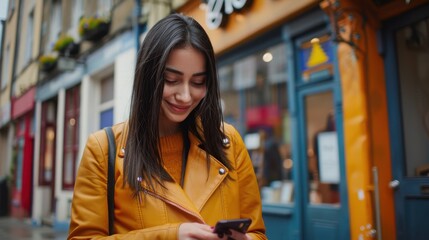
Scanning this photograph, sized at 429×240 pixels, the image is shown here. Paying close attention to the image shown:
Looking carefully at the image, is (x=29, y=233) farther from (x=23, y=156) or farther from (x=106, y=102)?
(x=23, y=156)

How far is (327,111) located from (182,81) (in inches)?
168

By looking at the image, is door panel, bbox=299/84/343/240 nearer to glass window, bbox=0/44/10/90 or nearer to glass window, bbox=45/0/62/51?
glass window, bbox=45/0/62/51

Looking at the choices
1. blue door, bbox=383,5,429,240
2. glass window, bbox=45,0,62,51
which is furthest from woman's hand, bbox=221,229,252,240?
glass window, bbox=45,0,62,51

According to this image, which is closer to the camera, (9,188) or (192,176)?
(192,176)

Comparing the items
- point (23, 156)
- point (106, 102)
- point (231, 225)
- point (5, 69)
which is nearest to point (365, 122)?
point (231, 225)

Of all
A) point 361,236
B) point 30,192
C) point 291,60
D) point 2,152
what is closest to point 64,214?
point 30,192

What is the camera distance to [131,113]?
1.74 metres

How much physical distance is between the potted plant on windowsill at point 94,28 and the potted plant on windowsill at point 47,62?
261 cm

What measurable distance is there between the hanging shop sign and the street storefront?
2cm

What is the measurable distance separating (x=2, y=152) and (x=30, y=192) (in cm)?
641

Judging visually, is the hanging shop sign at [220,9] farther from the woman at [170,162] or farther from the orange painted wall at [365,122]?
the woman at [170,162]

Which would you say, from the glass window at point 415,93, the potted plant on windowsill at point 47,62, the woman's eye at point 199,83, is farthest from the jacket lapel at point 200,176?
the potted plant on windowsill at point 47,62

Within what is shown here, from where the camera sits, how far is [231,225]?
1365mm

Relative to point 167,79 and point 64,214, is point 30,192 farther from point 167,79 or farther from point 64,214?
point 167,79
